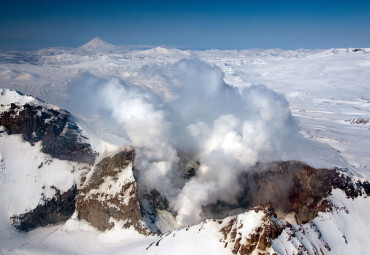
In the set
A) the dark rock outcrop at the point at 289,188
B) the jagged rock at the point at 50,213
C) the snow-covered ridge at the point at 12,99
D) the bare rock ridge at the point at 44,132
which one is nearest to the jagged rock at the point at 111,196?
the jagged rock at the point at 50,213

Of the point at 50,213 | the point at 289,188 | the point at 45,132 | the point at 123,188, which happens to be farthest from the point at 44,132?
the point at 289,188

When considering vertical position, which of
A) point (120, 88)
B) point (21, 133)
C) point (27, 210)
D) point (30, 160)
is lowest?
point (27, 210)

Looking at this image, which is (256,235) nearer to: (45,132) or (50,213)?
(50,213)

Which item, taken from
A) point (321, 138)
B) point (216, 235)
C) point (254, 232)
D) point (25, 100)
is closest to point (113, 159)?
point (25, 100)

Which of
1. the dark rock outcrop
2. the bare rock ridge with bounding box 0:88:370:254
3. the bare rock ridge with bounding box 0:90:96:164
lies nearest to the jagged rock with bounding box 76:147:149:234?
the bare rock ridge with bounding box 0:88:370:254

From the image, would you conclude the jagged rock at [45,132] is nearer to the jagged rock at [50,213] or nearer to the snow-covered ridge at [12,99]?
the snow-covered ridge at [12,99]

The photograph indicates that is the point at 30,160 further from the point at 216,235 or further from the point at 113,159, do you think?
the point at 216,235
